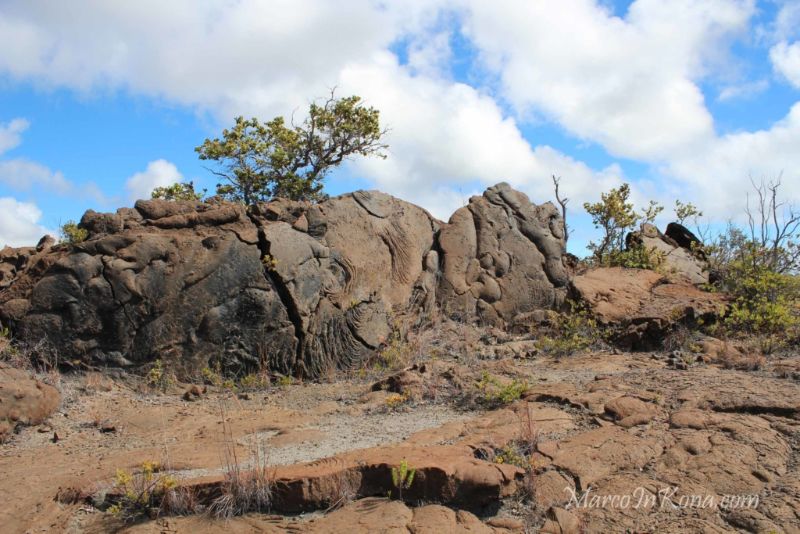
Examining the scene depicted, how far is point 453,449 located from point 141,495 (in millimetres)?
2486

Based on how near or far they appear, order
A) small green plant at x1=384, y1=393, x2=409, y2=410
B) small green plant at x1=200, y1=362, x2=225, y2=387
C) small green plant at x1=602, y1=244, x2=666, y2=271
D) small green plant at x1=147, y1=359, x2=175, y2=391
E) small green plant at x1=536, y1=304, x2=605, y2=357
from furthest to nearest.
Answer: small green plant at x1=602, y1=244, x2=666, y2=271 → small green plant at x1=536, y1=304, x2=605, y2=357 → small green plant at x1=200, y1=362, x2=225, y2=387 → small green plant at x1=147, y1=359, x2=175, y2=391 → small green plant at x1=384, y1=393, x2=409, y2=410

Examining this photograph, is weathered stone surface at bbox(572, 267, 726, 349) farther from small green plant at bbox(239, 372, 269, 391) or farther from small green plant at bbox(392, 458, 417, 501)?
small green plant at bbox(392, 458, 417, 501)

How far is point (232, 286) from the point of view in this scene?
928cm

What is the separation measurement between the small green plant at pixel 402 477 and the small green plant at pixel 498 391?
2.22m

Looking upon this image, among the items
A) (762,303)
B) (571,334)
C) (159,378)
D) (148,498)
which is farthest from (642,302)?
(148,498)

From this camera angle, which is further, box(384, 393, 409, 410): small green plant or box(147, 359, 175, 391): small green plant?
box(147, 359, 175, 391): small green plant

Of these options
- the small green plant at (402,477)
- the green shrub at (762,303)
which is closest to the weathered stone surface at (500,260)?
the green shrub at (762,303)

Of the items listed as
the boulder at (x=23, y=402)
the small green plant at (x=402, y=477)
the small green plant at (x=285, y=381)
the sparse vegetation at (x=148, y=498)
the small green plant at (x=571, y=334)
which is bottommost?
the sparse vegetation at (x=148, y=498)

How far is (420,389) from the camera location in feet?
25.9

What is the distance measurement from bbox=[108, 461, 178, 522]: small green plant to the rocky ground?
3.4 inches

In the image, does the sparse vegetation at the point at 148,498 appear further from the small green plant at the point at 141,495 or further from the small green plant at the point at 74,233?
the small green plant at the point at 74,233

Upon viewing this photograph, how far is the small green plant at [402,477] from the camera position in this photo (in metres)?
5.31

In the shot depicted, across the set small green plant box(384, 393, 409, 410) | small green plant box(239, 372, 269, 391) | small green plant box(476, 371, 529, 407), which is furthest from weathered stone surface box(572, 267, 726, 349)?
small green plant box(239, 372, 269, 391)

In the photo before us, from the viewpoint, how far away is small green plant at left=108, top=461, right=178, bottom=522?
5.19 m
